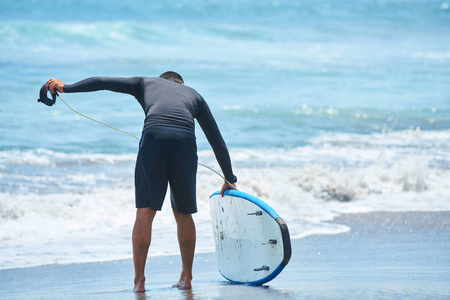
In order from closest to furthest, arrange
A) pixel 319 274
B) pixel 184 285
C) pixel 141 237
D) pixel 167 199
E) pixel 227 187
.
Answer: pixel 141 237 → pixel 184 285 → pixel 227 187 → pixel 319 274 → pixel 167 199

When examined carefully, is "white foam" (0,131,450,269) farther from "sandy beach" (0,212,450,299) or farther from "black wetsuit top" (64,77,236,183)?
"black wetsuit top" (64,77,236,183)

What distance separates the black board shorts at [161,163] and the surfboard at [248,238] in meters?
0.45

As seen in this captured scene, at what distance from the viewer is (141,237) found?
389 centimetres

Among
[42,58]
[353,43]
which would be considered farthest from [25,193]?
[353,43]

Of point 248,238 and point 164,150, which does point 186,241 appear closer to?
point 248,238

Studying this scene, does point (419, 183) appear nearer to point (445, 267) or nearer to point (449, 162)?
point (449, 162)

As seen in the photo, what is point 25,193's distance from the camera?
8297 millimetres

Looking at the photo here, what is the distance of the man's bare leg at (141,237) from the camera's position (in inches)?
152

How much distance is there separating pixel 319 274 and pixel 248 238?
27.5 inches

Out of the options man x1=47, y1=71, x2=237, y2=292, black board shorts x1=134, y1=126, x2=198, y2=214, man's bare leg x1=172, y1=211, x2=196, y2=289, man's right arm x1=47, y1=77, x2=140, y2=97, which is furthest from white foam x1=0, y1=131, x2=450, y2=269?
man's right arm x1=47, y1=77, x2=140, y2=97

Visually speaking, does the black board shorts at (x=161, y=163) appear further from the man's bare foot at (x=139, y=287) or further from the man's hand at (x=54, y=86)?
the man's hand at (x=54, y=86)

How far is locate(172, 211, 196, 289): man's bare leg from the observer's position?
13.3 ft

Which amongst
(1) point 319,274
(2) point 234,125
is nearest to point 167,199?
(1) point 319,274

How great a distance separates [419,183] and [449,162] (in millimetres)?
2326
